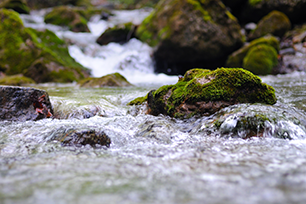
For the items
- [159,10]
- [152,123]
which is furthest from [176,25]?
[152,123]

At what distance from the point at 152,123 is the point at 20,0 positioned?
22.0 metres

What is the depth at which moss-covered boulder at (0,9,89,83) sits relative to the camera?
10703mm

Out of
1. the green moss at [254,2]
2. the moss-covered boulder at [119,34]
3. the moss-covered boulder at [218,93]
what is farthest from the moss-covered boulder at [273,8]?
the moss-covered boulder at [218,93]

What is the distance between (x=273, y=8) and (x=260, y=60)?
23.6 feet

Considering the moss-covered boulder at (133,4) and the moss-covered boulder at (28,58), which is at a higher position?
the moss-covered boulder at (133,4)

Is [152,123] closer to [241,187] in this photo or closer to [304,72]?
[241,187]

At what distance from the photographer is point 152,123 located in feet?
12.3

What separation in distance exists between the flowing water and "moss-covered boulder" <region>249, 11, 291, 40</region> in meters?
12.3

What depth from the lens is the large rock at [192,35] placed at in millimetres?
12203

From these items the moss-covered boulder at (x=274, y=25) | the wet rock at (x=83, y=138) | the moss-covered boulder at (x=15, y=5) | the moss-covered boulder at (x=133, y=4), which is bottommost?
the wet rock at (x=83, y=138)

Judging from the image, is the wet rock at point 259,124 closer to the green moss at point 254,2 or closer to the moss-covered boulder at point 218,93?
the moss-covered boulder at point 218,93

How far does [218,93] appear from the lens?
382 cm

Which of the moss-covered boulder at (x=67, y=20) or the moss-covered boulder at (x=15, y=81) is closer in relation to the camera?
the moss-covered boulder at (x=15, y=81)

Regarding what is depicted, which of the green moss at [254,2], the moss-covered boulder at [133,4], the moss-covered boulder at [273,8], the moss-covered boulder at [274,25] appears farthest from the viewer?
the moss-covered boulder at [133,4]
